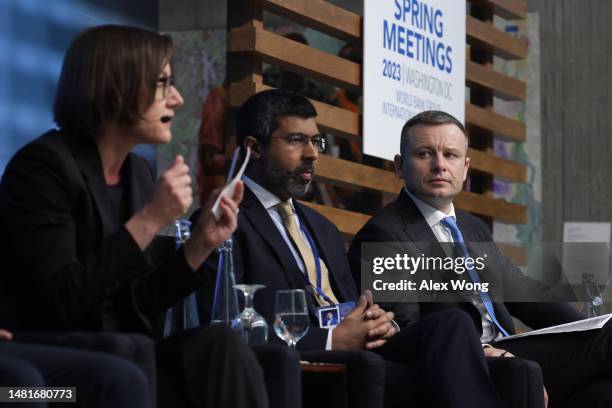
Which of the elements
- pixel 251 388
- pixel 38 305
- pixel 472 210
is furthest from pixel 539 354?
pixel 472 210

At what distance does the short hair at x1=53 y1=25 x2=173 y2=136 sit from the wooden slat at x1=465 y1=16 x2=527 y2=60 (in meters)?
4.48

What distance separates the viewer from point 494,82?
7.11 metres

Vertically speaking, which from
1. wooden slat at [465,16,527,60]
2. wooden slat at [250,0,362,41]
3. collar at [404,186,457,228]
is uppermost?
wooden slat at [465,16,527,60]

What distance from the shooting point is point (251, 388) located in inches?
94.0

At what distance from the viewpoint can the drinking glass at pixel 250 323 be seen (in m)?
2.94

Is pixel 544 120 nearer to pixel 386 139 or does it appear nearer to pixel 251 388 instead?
pixel 386 139

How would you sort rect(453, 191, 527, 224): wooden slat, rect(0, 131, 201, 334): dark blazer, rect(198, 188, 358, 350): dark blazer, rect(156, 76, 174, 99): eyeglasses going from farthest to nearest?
1. rect(453, 191, 527, 224): wooden slat
2. rect(198, 188, 358, 350): dark blazer
3. rect(156, 76, 174, 99): eyeglasses
4. rect(0, 131, 201, 334): dark blazer

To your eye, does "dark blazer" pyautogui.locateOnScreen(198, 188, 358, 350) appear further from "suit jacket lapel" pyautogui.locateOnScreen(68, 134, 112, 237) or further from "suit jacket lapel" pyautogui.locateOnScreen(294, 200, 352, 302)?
"suit jacket lapel" pyautogui.locateOnScreen(68, 134, 112, 237)

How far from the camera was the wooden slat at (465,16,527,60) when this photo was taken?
6828 mm

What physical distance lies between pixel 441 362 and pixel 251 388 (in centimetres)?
90

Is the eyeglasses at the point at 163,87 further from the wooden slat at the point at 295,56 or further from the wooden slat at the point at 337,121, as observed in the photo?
the wooden slat at the point at 337,121

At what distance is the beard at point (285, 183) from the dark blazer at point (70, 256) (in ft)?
4.11

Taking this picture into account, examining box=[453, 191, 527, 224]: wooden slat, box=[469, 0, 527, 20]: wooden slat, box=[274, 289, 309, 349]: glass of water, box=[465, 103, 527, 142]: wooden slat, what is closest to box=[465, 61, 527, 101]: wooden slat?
box=[465, 103, 527, 142]: wooden slat

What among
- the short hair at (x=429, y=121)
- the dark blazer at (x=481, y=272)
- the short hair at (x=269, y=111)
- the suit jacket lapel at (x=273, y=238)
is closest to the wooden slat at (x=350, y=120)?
the short hair at (x=269, y=111)
